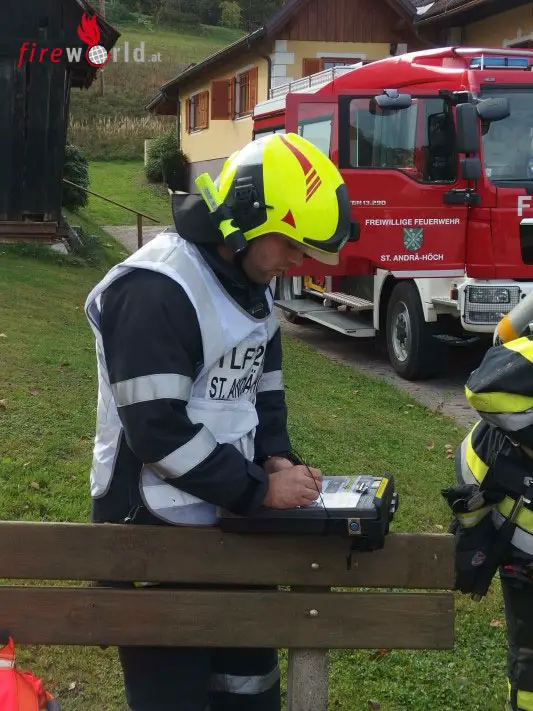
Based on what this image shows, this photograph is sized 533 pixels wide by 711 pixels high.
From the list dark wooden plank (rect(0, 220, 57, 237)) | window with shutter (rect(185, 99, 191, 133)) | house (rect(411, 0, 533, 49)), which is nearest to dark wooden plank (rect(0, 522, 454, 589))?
dark wooden plank (rect(0, 220, 57, 237))

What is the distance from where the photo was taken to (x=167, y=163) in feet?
109

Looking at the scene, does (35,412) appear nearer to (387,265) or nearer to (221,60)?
(387,265)

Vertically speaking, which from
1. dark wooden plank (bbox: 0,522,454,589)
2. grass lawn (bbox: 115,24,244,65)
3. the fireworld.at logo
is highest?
grass lawn (bbox: 115,24,244,65)

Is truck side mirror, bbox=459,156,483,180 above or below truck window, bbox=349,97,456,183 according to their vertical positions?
below

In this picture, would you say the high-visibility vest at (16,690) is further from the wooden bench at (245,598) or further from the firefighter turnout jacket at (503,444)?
the firefighter turnout jacket at (503,444)

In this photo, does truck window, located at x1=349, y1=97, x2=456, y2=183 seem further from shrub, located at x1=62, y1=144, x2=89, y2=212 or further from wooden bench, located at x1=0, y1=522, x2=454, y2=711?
shrub, located at x1=62, y1=144, x2=89, y2=212

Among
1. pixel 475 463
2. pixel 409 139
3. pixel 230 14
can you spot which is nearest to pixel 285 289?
pixel 409 139

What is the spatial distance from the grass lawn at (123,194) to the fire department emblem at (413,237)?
16.4 metres

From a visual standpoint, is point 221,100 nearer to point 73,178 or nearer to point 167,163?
point 167,163

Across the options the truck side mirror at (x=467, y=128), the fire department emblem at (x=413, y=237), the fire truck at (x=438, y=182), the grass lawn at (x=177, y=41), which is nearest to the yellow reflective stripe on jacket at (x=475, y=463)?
the fire truck at (x=438, y=182)

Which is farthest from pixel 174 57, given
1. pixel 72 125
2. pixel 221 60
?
pixel 221 60

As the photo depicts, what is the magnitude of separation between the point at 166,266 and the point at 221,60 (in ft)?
90.0

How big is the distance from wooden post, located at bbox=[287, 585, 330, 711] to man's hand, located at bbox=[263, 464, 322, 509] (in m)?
0.27

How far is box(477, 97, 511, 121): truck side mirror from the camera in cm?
818
